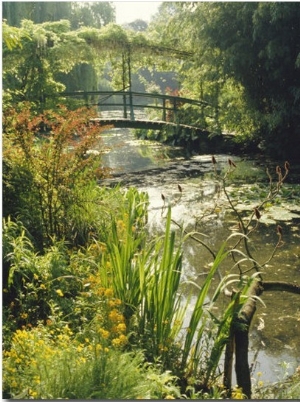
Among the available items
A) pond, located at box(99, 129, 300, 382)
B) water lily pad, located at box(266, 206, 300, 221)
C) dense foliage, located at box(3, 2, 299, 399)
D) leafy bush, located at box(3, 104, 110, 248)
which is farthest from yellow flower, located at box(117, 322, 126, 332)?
water lily pad, located at box(266, 206, 300, 221)

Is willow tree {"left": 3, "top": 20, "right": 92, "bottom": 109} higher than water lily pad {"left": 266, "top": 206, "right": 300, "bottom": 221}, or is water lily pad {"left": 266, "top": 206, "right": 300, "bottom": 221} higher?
willow tree {"left": 3, "top": 20, "right": 92, "bottom": 109}

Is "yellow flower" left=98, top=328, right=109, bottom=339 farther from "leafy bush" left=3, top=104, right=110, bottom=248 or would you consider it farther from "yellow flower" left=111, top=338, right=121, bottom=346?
"leafy bush" left=3, top=104, right=110, bottom=248

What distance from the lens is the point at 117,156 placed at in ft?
43.0

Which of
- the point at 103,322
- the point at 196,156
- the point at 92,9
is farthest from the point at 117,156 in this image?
the point at 103,322

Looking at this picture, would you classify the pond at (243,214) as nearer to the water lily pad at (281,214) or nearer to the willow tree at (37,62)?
the water lily pad at (281,214)

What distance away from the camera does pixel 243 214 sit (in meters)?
6.39

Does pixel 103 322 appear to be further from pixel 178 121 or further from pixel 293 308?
pixel 178 121

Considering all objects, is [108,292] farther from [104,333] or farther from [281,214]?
[281,214]

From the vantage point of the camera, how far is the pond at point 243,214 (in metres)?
3.34

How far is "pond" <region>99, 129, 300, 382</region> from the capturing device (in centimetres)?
334

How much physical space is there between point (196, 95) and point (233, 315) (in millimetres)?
12881

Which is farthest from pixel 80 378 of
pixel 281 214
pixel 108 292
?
pixel 281 214

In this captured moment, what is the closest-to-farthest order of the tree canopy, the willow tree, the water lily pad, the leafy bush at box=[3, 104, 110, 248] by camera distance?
the leafy bush at box=[3, 104, 110, 248]
the water lily pad
the tree canopy
the willow tree

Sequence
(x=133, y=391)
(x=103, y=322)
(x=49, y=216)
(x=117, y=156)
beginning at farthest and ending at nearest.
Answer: (x=117, y=156) < (x=49, y=216) < (x=103, y=322) < (x=133, y=391)
